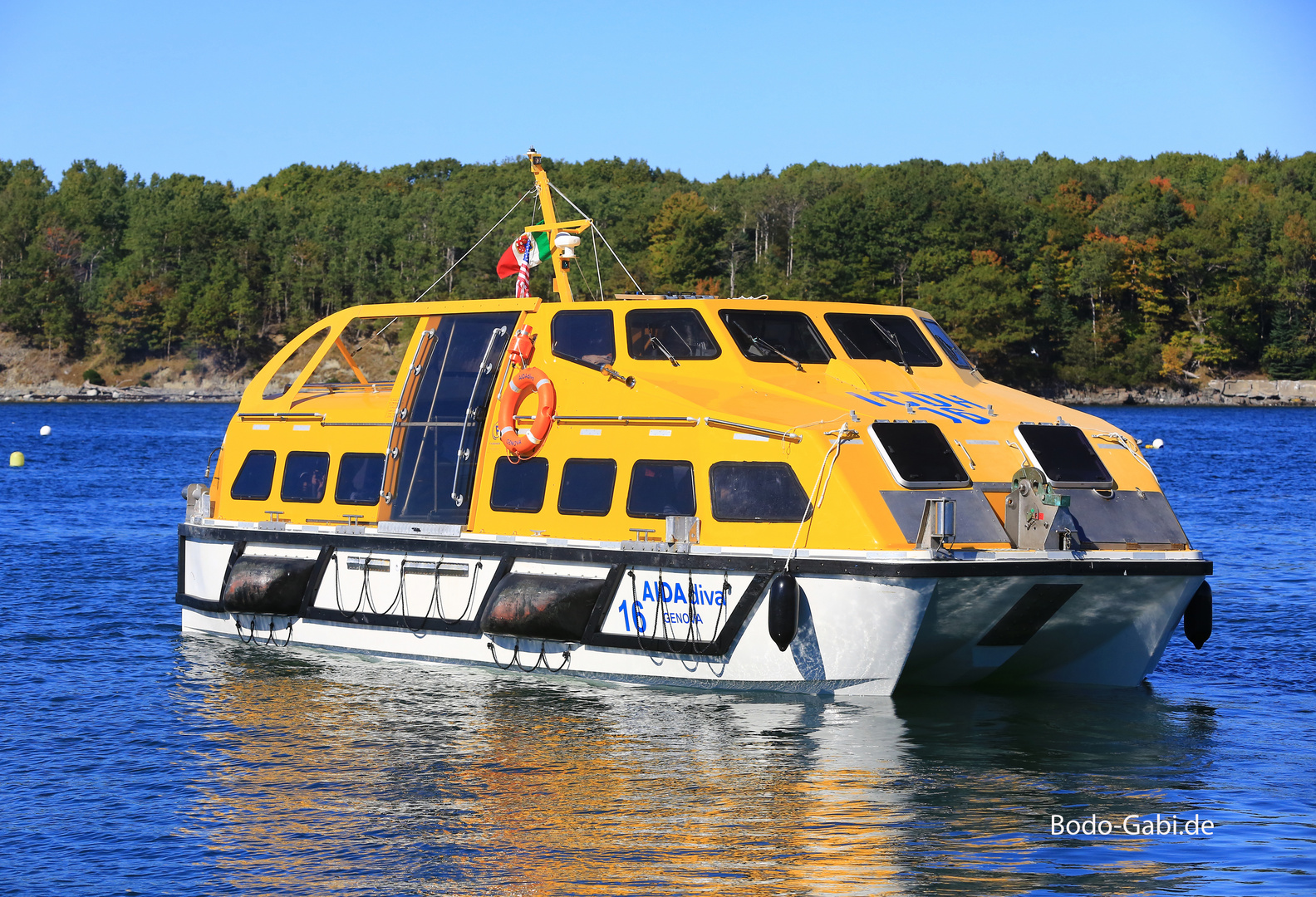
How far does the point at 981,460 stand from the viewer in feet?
40.9

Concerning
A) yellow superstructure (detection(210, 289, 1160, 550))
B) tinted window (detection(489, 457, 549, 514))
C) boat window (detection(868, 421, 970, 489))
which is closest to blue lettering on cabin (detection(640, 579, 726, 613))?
yellow superstructure (detection(210, 289, 1160, 550))

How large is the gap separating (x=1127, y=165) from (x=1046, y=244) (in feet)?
94.0

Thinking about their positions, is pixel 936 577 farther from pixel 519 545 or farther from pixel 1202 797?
pixel 519 545

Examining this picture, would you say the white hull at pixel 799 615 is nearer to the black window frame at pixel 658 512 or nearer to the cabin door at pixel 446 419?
Answer: the black window frame at pixel 658 512

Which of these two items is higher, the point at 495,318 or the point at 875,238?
the point at 875,238

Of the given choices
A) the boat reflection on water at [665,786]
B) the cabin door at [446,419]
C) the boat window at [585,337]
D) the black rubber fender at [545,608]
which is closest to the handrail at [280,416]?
the cabin door at [446,419]

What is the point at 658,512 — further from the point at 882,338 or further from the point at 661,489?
the point at 882,338

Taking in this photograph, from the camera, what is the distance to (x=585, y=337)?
1400 cm

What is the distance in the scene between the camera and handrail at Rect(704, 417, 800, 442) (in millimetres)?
12125

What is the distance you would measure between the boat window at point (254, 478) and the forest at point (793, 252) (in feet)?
210

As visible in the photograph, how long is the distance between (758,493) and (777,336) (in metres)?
2.03

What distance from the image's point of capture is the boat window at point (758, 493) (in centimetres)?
1208

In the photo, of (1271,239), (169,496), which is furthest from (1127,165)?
(169,496)

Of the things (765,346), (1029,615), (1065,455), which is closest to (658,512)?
(765,346)
